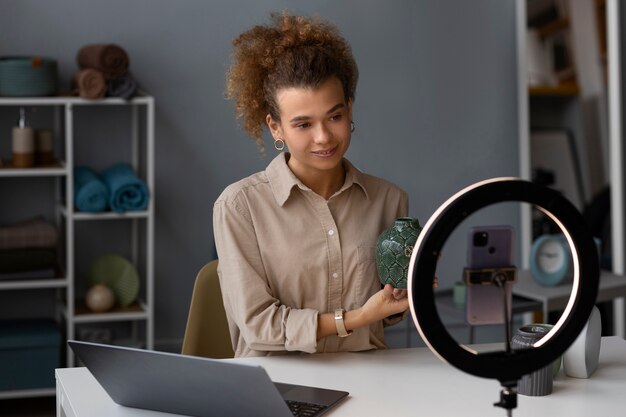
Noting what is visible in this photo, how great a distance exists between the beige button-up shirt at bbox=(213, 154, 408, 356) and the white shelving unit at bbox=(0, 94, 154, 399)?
157 centimetres

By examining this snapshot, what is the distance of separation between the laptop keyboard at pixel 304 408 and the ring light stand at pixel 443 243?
1.12 ft

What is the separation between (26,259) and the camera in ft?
11.1

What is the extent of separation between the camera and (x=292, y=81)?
1.90m

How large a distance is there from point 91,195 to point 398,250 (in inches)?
78.1

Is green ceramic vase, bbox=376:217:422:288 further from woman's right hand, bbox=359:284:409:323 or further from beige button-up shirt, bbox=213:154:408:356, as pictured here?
beige button-up shirt, bbox=213:154:408:356

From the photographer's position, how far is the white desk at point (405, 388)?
1504 millimetres

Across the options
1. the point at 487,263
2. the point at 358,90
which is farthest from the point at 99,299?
the point at 487,263

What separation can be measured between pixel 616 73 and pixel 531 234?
773 millimetres

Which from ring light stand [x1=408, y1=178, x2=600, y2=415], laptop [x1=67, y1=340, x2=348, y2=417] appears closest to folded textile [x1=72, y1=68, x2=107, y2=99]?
laptop [x1=67, y1=340, x2=348, y2=417]

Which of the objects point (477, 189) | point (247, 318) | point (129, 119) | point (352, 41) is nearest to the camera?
point (477, 189)

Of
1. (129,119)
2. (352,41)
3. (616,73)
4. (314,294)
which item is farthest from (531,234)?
(314,294)

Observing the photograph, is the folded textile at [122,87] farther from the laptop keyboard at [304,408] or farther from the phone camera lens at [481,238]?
the phone camera lens at [481,238]

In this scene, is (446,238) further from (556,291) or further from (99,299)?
(99,299)

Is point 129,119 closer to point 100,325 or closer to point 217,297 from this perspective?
point 100,325
